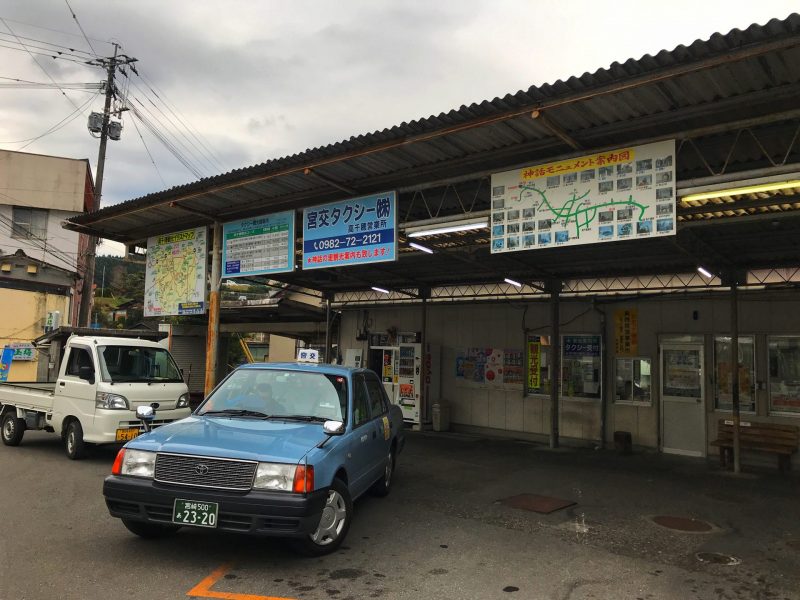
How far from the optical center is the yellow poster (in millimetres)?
13654

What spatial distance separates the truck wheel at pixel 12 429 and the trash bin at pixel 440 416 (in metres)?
9.09

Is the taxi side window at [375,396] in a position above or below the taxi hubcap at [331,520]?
above

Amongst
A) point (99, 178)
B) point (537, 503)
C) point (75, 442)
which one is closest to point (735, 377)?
point (537, 503)

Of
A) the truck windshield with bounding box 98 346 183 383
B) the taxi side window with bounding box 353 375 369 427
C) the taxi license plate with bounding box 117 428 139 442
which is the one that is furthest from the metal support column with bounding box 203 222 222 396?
the taxi side window with bounding box 353 375 369 427

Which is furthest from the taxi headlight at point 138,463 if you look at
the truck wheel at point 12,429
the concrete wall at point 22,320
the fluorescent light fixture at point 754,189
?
the concrete wall at point 22,320

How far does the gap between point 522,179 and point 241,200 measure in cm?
527

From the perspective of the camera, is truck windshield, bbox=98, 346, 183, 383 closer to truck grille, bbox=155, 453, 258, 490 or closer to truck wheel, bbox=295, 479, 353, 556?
truck grille, bbox=155, 453, 258, 490

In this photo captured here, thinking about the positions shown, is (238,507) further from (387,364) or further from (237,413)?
(387,364)

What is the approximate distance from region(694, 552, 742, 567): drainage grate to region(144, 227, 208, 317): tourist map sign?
9192 mm

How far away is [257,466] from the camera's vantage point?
438cm

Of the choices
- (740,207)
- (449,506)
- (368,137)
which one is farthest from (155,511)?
(740,207)

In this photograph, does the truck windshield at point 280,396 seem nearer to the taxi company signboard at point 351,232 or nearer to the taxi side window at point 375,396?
the taxi side window at point 375,396

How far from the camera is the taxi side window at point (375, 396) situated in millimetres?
6912

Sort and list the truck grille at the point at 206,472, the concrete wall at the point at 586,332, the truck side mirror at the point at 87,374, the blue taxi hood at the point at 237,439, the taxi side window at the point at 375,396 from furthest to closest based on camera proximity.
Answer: the concrete wall at the point at 586,332, the truck side mirror at the point at 87,374, the taxi side window at the point at 375,396, the blue taxi hood at the point at 237,439, the truck grille at the point at 206,472
